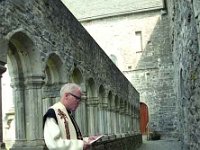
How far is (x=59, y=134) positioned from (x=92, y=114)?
839 cm

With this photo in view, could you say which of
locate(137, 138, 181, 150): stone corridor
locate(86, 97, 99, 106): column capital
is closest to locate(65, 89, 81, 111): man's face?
locate(86, 97, 99, 106): column capital

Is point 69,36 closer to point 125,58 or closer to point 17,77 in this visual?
point 17,77

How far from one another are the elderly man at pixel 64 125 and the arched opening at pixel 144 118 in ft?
82.2

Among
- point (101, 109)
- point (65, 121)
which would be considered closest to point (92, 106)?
point (101, 109)

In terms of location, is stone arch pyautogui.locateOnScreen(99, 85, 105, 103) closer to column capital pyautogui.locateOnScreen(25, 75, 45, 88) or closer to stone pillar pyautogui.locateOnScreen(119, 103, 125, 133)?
stone pillar pyautogui.locateOnScreen(119, 103, 125, 133)

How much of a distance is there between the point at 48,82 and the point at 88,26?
21430 mm

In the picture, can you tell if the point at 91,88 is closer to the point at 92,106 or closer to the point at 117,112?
the point at 92,106

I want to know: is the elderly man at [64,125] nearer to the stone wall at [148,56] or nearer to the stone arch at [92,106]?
the stone arch at [92,106]

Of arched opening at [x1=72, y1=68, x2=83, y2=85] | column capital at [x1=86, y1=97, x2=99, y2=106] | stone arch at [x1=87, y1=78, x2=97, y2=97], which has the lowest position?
column capital at [x1=86, y1=97, x2=99, y2=106]

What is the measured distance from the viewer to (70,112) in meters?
3.82

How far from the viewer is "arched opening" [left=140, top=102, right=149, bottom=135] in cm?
2884

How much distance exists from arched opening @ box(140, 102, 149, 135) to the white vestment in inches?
986

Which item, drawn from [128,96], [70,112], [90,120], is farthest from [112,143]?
[70,112]

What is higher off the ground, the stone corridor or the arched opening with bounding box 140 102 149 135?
the arched opening with bounding box 140 102 149 135
